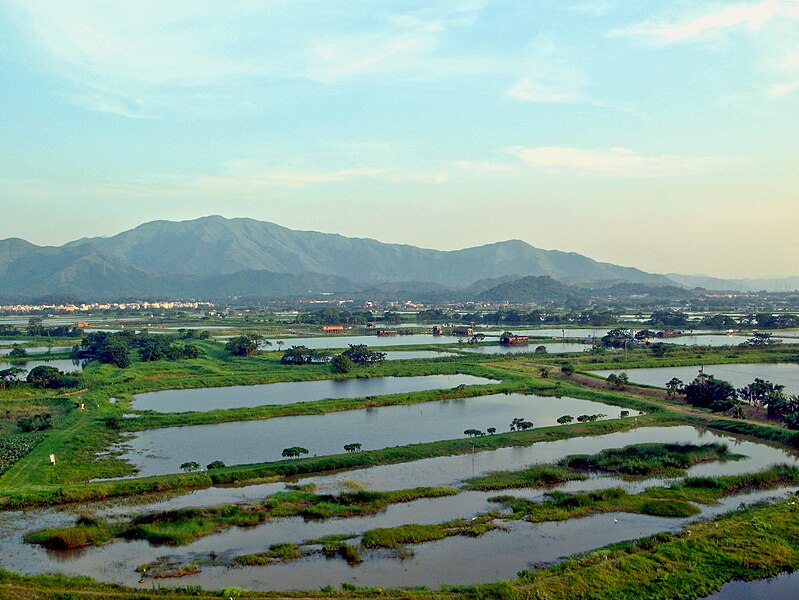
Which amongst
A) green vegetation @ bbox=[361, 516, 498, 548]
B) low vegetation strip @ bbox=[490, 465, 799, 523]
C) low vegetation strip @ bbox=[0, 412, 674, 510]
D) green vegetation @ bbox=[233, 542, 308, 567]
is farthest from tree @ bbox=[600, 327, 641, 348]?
green vegetation @ bbox=[233, 542, 308, 567]

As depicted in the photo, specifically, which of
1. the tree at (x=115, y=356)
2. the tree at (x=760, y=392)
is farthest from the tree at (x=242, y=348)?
the tree at (x=760, y=392)

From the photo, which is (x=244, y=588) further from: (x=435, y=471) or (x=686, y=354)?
(x=686, y=354)

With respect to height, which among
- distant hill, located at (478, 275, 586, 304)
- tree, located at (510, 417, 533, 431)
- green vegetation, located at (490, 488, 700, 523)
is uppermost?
distant hill, located at (478, 275, 586, 304)

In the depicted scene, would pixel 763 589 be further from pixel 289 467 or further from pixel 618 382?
pixel 618 382

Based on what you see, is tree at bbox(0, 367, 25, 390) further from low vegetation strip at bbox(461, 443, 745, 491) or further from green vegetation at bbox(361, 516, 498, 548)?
green vegetation at bbox(361, 516, 498, 548)

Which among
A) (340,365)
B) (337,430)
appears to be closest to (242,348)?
(340,365)

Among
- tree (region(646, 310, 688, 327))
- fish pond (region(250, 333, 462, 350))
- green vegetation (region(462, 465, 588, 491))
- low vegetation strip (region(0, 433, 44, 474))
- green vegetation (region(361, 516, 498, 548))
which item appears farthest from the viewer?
tree (region(646, 310, 688, 327))
